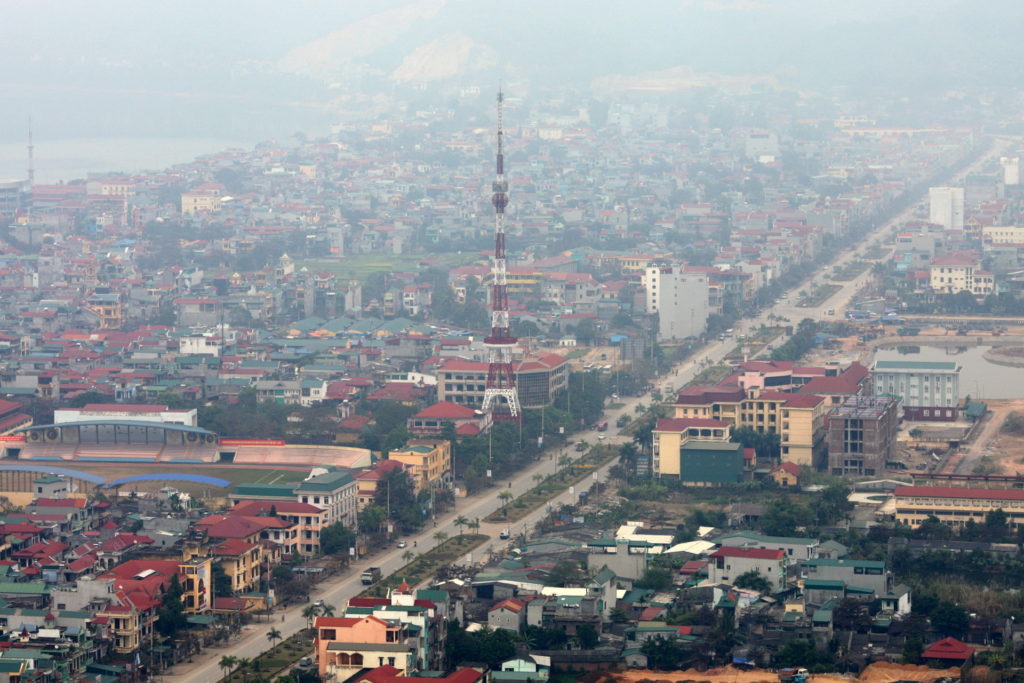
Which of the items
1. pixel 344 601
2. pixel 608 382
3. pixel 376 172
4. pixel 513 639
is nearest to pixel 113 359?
pixel 608 382

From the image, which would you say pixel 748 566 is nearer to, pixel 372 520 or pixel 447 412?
pixel 372 520

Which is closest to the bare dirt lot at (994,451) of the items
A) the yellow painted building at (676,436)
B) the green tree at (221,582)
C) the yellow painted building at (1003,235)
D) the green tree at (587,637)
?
the yellow painted building at (676,436)

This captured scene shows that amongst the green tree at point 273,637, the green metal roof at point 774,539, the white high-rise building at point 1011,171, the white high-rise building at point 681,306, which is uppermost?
the white high-rise building at point 1011,171

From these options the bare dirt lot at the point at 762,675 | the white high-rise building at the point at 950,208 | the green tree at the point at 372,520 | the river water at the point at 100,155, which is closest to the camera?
the bare dirt lot at the point at 762,675

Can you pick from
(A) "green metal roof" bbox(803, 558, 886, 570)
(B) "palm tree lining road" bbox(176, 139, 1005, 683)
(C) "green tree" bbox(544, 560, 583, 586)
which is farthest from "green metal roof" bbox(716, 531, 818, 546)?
(B) "palm tree lining road" bbox(176, 139, 1005, 683)

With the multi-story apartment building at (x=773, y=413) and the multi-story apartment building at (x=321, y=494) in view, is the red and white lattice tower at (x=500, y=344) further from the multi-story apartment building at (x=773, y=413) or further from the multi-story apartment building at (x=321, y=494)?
the multi-story apartment building at (x=321, y=494)

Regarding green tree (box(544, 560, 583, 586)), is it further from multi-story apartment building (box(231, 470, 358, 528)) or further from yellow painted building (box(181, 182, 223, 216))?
yellow painted building (box(181, 182, 223, 216))

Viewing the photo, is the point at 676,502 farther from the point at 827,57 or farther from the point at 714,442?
the point at 827,57
